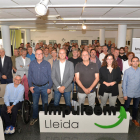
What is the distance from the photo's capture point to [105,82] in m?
3.07

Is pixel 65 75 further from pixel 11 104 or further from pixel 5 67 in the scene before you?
pixel 5 67

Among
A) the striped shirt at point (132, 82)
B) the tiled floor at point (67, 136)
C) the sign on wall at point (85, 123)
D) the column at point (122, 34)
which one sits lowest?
the tiled floor at point (67, 136)

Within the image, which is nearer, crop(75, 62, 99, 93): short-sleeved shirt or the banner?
crop(75, 62, 99, 93): short-sleeved shirt

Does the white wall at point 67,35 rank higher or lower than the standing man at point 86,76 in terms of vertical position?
higher

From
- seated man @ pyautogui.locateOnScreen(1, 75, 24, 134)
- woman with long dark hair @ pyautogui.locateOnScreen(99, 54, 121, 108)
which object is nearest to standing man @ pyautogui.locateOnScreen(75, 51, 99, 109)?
woman with long dark hair @ pyautogui.locateOnScreen(99, 54, 121, 108)

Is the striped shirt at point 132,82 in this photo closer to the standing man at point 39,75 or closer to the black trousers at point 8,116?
the standing man at point 39,75

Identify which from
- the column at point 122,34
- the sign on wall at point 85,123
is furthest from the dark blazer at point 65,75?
the column at point 122,34

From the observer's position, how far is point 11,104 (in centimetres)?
329

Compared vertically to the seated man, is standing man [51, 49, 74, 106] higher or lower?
higher

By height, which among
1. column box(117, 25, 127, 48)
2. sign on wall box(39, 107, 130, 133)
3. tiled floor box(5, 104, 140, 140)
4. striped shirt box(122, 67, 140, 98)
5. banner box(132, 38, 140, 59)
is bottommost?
tiled floor box(5, 104, 140, 140)

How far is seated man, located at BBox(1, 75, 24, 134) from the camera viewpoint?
3.03 meters

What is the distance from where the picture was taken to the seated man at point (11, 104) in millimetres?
3030

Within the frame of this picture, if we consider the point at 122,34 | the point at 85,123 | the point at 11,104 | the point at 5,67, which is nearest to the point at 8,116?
the point at 11,104

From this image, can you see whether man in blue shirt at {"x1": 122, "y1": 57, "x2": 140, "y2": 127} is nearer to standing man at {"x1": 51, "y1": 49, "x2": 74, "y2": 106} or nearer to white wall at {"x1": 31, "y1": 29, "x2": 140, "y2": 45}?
standing man at {"x1": 51, "y1": 49, "x2": 74, "y2": 106}
